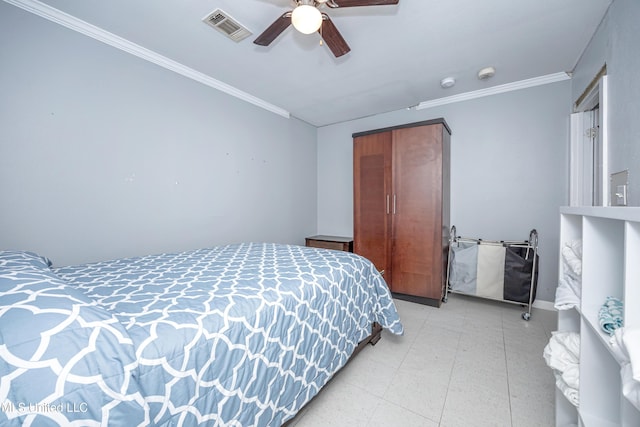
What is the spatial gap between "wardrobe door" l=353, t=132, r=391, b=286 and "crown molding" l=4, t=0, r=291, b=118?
1.67 meters

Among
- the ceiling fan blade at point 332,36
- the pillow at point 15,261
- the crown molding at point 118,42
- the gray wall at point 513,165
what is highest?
the crown molding at point 118,42

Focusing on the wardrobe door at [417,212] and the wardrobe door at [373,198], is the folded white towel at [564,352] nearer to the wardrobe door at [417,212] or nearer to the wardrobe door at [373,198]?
the wardrobe door at [417,212]

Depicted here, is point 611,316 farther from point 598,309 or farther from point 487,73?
point 487,73

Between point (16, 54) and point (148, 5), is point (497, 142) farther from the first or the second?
point (16, 54)

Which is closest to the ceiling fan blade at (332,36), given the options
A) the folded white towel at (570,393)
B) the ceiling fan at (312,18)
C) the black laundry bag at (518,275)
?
the ceiling fan at (312,18)

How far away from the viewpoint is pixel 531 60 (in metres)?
2.39

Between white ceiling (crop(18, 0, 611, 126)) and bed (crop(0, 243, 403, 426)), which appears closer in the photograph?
bed (crop(0, 243, 403, 426))

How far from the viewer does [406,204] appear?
2988mm

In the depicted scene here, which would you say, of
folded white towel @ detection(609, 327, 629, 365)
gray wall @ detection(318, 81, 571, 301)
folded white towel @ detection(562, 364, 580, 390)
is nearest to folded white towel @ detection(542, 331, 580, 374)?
folded white towel @ detection(562, 364, 580, 390)

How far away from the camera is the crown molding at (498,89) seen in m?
2.64

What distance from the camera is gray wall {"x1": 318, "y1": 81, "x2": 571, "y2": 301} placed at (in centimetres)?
269

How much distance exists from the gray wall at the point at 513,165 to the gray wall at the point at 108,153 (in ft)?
8.55

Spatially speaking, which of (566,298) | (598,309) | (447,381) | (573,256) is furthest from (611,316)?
(447,381)

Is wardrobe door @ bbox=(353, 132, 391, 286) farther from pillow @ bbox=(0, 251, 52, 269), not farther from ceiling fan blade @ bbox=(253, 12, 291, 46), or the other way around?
pillow @ bbox=(0, 251, 52, 269)
